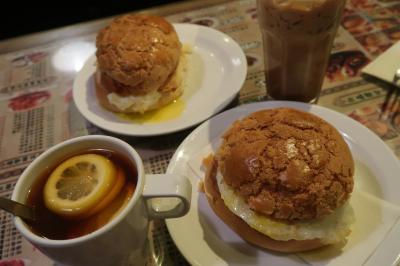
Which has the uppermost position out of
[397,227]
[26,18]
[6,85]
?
[397,227]

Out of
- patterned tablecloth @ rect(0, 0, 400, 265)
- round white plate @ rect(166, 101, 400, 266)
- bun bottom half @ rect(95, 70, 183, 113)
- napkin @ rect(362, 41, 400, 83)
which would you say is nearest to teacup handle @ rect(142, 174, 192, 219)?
round white plate @ rect(166, 101, 400, 266)

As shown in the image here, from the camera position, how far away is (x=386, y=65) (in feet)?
4.14

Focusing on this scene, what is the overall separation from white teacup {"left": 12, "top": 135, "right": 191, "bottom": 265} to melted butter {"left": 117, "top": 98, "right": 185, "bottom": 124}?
40 centimetres

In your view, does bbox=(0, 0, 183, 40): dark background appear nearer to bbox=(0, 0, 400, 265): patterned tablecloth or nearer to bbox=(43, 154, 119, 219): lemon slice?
bbox=(0, 0, 400, 265): patterned tablecloth

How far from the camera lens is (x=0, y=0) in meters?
2.45

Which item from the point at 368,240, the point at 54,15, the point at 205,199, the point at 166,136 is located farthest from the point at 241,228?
the point at 54,15

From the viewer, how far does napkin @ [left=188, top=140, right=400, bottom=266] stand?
74 centimetres

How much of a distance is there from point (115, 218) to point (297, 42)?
72 cm

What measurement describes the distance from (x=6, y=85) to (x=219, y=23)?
2.86 feet

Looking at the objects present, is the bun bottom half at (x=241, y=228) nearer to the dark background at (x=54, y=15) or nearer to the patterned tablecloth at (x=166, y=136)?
the patterned tablecloth at (x=166, y=136)

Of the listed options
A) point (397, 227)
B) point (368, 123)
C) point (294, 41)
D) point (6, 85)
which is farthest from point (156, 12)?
point (397, 227)

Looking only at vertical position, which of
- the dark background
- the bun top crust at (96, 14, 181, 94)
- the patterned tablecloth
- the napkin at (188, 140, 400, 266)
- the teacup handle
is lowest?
the dark background

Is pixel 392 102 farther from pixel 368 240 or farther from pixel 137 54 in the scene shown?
pixel 137 54

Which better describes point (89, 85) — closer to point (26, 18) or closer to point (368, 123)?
point (368, 123)
